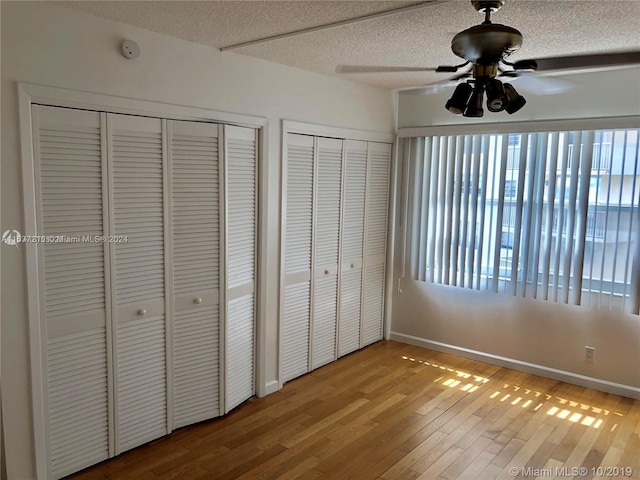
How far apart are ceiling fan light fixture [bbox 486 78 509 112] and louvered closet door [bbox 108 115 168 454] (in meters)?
1.81

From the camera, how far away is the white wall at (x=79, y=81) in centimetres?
233

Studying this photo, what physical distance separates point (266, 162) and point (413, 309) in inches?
88.5

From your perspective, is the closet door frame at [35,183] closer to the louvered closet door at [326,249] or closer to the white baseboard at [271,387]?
the white baseboard at [271,387]

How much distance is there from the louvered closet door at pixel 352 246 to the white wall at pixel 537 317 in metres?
0.53

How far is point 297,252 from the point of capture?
12.9ft

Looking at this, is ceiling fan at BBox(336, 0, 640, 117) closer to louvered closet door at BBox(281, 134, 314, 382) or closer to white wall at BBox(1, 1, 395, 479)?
white wall at BBox(1, 1, 395, 479)

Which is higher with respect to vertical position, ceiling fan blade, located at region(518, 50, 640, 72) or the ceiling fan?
ceiling fan blade, located at region(518, 50, 640, 72)

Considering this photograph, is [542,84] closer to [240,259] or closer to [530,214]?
[530,214]

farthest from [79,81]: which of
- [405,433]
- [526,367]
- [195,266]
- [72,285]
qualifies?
[526,367]

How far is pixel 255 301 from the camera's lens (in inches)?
144

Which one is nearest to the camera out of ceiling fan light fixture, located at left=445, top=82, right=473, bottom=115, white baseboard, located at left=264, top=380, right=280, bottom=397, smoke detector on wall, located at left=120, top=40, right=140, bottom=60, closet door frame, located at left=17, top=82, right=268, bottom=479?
ceiling fan light fixture, located at left=445, top=82, right=473, bottom=115

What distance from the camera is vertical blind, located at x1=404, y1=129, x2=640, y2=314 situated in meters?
3.67

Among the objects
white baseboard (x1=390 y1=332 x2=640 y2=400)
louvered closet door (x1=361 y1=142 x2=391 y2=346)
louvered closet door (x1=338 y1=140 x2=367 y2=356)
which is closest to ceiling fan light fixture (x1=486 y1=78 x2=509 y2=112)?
louvered closet door (x1=338 y1=140 x2=367 y2=356)

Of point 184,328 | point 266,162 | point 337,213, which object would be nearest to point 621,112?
point 337,213
